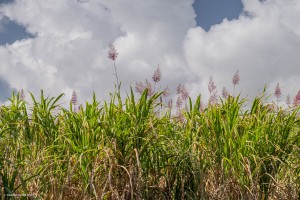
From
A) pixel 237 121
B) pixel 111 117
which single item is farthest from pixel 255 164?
pixel 111 117

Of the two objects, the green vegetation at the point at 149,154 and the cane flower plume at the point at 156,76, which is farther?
the cane flower plume at the point at 156,76

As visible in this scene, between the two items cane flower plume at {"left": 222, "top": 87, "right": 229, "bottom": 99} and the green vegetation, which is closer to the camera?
the green vegetation

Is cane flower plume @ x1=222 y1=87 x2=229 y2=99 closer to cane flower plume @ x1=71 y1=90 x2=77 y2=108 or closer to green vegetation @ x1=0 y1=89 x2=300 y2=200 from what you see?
green vegetation @ x1=0 y1=89 x2=300 y2=200

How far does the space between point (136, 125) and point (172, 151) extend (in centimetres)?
56

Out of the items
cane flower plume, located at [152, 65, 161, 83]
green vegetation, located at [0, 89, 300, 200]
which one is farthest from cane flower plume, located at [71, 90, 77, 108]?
green vegetation, located at [0, 89, 300, 200]

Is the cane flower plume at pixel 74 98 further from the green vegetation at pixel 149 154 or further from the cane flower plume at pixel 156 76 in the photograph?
the green vegetation at pixel 149 154

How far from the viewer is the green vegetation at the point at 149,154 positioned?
3945 millimetres

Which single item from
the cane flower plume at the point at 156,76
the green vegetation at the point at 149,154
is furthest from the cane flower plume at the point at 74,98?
the green vegetation at the point at 149,154

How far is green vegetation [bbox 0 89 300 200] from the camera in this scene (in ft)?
12.9

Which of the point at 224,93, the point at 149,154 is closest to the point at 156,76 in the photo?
the point at 224,93

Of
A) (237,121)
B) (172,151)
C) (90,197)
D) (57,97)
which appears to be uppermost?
(57,97)

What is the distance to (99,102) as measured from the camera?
183 inches

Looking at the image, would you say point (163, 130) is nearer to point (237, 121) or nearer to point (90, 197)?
point (237, 121)

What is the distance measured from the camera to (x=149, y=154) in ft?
14.0
